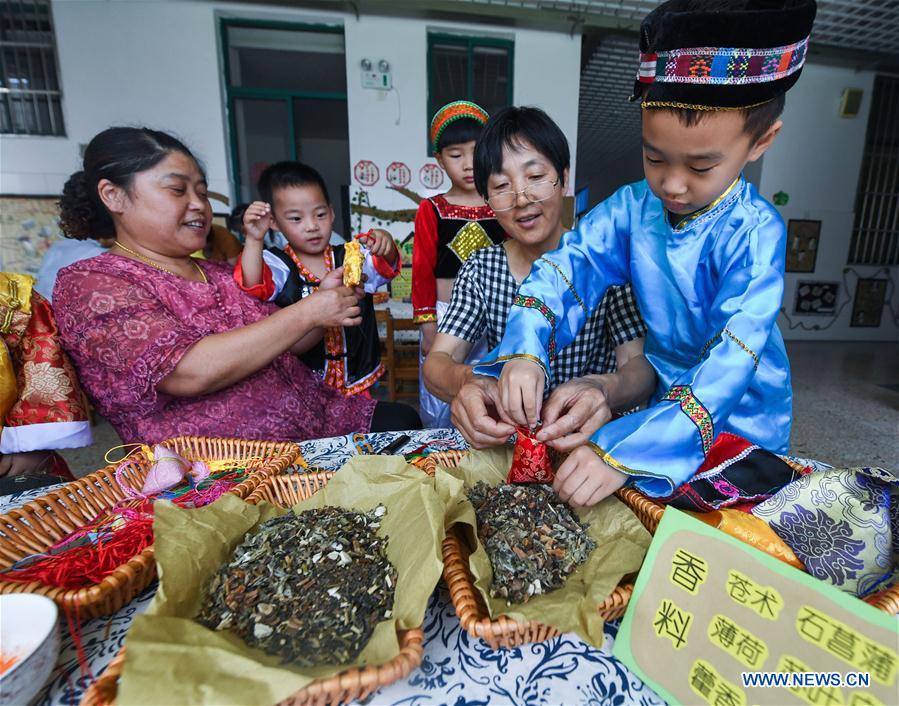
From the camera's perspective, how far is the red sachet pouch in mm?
1024

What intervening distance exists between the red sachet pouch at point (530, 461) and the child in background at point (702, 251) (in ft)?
0.17

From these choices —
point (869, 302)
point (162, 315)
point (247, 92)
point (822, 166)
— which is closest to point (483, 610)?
point (162, 315)

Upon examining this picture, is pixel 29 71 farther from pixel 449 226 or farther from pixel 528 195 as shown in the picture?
pixel 528 195

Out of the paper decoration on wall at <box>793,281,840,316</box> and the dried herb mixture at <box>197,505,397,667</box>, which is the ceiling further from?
the dried herb mixture at <box>197,505,397,667</box>

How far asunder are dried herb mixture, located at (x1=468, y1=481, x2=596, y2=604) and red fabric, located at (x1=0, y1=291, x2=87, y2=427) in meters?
1.28

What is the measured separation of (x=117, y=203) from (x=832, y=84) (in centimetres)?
906

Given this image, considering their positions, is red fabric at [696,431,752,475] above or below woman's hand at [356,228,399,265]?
below

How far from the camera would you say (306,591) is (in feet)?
2.39

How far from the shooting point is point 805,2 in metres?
0.81

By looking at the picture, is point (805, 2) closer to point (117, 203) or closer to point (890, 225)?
point (117, 203)

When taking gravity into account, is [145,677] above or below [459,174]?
below

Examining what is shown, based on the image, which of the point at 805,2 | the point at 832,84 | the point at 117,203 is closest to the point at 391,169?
the point at 117,203

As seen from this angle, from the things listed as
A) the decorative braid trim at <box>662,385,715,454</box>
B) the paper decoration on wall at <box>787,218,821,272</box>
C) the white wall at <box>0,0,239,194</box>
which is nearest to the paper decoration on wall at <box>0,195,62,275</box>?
the white wall at <box>0,0,239,194</box>

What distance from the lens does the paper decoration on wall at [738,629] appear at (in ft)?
1.68
